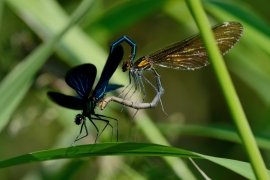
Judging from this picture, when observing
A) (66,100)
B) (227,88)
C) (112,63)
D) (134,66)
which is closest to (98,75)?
(134,66)

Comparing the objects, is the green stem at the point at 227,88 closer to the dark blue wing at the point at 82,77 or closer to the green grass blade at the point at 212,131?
the dark blue wing at the point at 82,77

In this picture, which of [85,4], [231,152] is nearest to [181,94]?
[231,152]

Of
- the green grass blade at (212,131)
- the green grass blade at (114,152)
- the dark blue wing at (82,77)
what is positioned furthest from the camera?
the green grass blade at (212,131)

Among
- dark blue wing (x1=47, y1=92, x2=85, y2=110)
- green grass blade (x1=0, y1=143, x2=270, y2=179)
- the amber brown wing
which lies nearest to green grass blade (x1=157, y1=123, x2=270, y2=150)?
the amber brown wing

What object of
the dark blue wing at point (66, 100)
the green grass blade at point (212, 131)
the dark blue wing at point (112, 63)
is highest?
the dark blue wing at point (112, 63)

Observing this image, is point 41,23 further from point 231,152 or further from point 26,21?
point 231,152

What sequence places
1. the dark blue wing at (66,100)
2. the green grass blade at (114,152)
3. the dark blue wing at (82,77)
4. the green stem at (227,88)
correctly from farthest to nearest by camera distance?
the dark blue wing at (66,100) < the dark blue wing at (82,77) < the green grass blade at (114,152) < the green stem at (227,88)

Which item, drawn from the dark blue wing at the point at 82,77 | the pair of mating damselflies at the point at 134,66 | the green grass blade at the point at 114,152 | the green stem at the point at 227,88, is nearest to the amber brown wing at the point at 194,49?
the pair of mating damselflies at the point at 134,66

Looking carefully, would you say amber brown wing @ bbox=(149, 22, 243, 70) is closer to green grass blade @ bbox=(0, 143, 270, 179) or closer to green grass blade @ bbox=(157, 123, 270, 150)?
green grass blade @ bbox=(157, 123, 270, 150)
